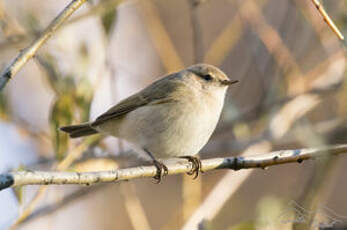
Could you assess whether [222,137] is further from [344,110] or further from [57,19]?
[57,19]

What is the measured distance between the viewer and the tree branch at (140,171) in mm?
1790

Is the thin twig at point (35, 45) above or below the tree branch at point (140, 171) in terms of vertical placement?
above

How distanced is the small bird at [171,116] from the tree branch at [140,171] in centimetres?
65

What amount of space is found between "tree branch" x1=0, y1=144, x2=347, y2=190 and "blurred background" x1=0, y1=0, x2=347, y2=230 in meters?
0.22

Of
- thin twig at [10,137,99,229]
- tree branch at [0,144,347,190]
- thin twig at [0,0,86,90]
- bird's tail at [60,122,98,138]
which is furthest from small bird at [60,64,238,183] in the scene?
thin twig at [0,0,86,90]

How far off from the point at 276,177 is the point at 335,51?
1.94 m

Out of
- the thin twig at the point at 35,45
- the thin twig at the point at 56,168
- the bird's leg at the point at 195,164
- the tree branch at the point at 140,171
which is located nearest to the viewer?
the tree branch at the point at 140,171

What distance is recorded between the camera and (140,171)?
2.42 metres

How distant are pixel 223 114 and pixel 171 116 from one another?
3.88 ft

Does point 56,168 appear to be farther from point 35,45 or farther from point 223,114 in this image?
point 223,114

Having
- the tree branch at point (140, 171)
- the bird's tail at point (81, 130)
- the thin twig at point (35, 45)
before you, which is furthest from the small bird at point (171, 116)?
the thin twig at point (35, 45)

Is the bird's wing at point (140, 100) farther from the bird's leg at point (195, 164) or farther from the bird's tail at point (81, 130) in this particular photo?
the bird's leg at point (195, 164)

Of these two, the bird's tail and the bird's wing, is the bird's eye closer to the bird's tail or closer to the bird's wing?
the bird's wing

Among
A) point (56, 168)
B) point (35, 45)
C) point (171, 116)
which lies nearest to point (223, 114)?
point (171, 116)
